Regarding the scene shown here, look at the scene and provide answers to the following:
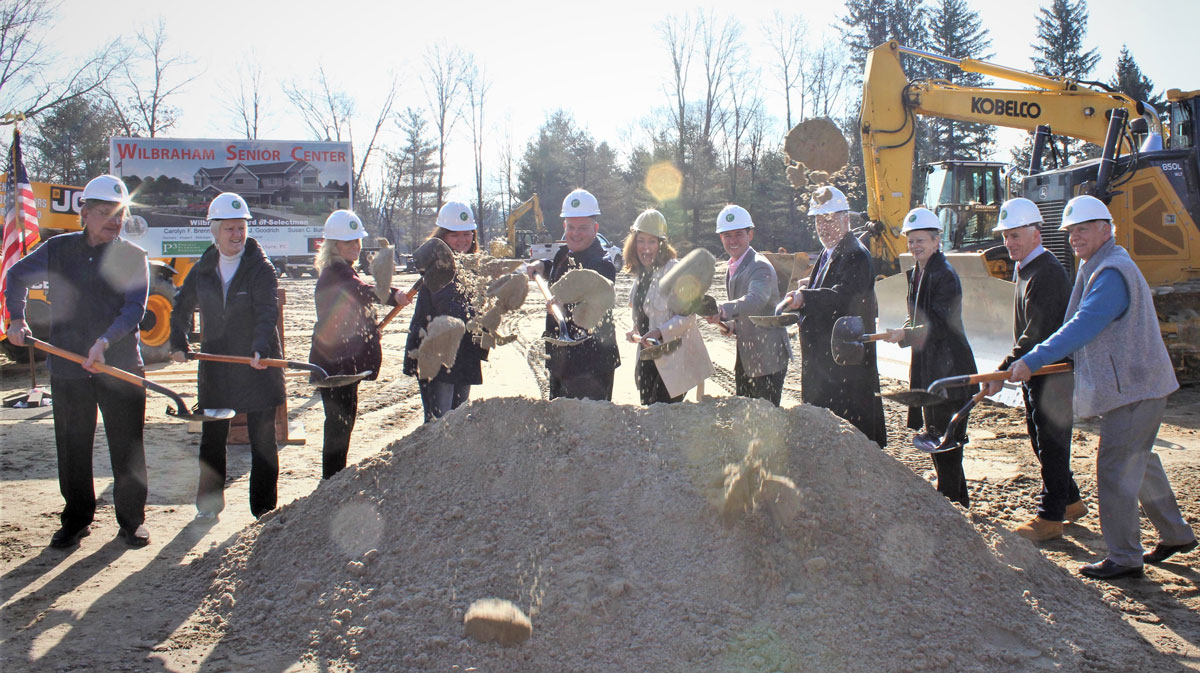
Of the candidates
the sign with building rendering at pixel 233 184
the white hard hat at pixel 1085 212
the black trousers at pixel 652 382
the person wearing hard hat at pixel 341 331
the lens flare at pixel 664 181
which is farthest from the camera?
the lens flare at pixel 664 181

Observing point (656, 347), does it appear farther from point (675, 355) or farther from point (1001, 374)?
point (1001, 374)

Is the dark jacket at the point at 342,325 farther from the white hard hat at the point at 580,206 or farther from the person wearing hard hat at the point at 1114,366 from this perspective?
the person wearing hard hat at the point at 1114,366

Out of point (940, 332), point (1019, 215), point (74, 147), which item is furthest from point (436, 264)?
point (74, 147)

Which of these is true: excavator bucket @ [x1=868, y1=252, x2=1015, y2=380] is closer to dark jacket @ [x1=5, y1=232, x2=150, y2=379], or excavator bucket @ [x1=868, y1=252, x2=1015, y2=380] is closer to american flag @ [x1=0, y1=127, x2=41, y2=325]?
dark jacket @ [x1=5, y1=232, x2=150, y2=379]

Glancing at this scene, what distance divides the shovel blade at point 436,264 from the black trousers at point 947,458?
254 centimetres

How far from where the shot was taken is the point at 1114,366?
3.34 meters

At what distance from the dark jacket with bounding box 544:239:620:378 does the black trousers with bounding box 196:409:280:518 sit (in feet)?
4.96

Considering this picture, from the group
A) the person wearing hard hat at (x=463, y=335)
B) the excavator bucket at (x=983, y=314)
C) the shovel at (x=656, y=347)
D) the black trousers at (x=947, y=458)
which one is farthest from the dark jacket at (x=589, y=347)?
the excavator bucket at (x=983, y=314)

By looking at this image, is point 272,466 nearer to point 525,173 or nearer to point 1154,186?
point 1154,186

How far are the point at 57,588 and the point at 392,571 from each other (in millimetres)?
1592

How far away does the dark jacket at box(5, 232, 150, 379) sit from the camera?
3807 mm

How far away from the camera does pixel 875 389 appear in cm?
415

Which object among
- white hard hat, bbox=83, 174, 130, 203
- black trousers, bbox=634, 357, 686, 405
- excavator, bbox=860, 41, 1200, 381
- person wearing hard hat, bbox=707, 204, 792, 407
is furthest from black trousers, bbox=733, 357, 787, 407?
excavator, bbox=860, 41, 1200, 381

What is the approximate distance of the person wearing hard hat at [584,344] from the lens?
416 cm
